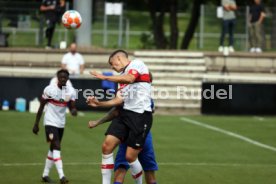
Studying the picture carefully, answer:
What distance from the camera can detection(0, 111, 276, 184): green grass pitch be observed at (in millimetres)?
17000

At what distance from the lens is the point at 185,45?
45062 mm

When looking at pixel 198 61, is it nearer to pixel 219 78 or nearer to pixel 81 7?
pixel 219 78

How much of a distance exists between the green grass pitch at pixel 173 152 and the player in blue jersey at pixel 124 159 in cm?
225

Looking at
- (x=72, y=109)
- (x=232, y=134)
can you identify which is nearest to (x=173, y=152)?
(x=232, y=134)

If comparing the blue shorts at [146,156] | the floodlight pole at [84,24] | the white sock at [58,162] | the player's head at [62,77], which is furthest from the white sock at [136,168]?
the floodlight pole at [84,24]

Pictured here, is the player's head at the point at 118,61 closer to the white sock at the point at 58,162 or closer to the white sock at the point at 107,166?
the white sock at the point at 107,166

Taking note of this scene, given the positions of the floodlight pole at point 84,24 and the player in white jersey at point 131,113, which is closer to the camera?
the player in white jersey at point 131,113

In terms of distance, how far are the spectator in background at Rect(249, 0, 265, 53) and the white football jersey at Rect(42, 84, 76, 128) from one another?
18214 millimetres

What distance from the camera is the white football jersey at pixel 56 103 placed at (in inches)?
641

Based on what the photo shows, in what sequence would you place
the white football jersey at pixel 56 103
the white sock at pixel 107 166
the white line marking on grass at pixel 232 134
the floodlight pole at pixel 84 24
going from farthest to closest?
the floodlight pole at pixel 84 24
the white line marking on grass at pixel 232 134
the white football jersey at pixel 56 103
the white sock at pixel 107 166

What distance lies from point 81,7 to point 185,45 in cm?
1231

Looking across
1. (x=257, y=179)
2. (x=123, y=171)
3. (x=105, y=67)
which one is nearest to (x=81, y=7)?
(x=105, y=67)

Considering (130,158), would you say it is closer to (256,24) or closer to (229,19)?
(229,19)

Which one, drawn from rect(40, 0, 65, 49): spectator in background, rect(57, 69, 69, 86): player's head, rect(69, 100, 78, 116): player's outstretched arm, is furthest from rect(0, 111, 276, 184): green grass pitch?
rect(40, 0, 65, 49): spectator in background
